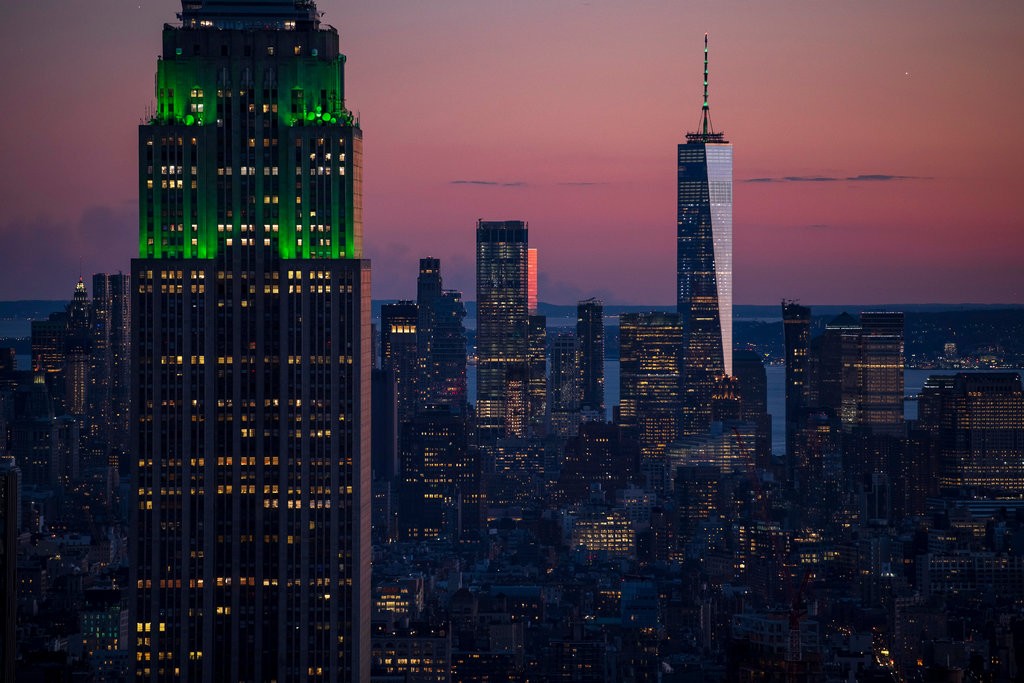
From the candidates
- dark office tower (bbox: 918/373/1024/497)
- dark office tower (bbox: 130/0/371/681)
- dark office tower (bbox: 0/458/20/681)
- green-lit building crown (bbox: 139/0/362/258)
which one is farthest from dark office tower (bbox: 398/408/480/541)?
dark office tower (bbox: 0/458/20/681)

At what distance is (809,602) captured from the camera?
126m

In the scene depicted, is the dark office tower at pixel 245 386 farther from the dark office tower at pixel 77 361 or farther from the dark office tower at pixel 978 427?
the dark office tower at pixel 978 427

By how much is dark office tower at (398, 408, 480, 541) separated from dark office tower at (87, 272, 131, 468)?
25580mm

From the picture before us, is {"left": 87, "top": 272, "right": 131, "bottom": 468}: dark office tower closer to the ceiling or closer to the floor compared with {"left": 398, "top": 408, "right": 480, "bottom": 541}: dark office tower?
closer to the ceiling

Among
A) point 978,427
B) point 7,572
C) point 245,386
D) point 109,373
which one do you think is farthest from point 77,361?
point 7,572


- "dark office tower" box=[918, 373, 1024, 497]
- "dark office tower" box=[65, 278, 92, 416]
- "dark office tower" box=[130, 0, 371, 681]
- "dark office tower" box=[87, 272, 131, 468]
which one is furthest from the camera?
"dark office tower" box=[918, 373, 1024, 497]

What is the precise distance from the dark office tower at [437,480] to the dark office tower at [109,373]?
25.6 metres

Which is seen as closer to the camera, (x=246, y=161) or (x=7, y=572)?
(x=7, y=572)

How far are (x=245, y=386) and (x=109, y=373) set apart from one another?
9867 centimetres

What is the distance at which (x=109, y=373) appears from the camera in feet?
520

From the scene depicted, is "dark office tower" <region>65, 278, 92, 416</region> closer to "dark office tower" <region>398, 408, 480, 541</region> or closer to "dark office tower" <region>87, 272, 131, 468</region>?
"dark office tower" <region>87, 272, 131, 468</region>

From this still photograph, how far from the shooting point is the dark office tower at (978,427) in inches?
6998

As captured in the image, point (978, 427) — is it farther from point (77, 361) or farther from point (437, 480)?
point (77, 361)

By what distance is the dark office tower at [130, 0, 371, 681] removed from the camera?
62250 mm
